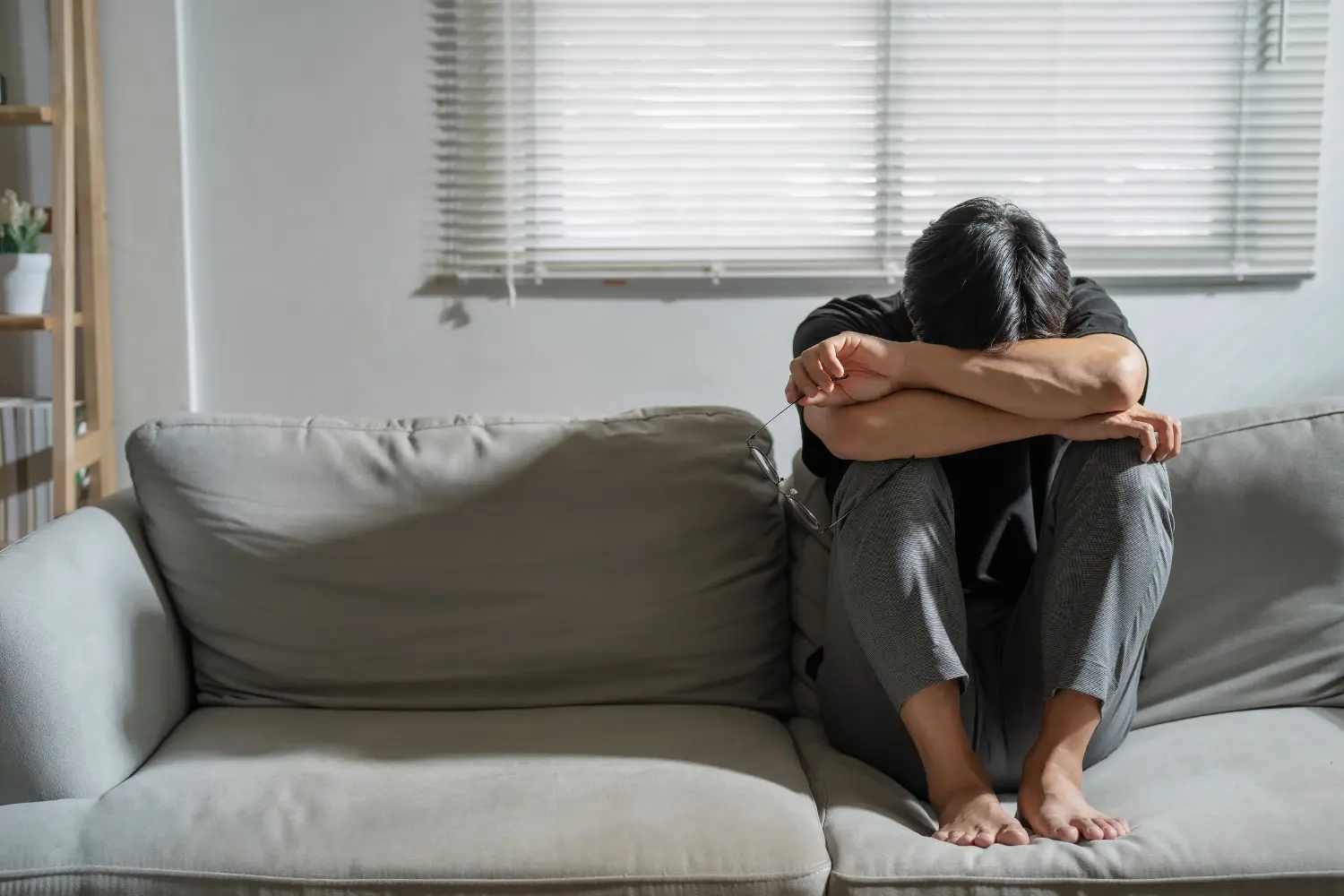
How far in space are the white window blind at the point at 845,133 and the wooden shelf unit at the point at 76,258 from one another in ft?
2.24

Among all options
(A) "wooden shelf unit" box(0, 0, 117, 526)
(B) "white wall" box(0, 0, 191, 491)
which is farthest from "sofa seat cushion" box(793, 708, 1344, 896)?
(B) "white wall" box(0, 0, 191, 491)

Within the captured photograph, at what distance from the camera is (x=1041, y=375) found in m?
1.31

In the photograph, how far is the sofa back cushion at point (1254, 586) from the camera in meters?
1.47

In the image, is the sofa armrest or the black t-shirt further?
the black t-shirt

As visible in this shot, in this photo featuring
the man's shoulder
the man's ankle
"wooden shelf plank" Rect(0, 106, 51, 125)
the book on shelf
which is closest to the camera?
the man's ankle

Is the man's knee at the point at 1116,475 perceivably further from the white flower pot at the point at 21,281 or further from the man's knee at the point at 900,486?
the white flower pot at the point at 21,281

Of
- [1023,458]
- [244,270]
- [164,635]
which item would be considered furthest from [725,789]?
[244,270]

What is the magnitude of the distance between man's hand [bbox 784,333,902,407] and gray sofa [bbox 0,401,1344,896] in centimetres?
27

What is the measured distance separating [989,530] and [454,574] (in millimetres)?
705

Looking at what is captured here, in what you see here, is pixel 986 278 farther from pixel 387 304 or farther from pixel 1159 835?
pixel 387 304

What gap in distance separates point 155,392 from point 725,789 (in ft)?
5.44

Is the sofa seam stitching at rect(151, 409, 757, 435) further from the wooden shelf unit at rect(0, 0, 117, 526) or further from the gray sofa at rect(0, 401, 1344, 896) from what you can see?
the wooden shelf unit at rect(0, 0, 117, 526)

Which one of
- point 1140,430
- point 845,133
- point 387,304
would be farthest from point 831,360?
point 387,304

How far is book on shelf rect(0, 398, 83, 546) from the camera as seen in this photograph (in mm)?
2215
